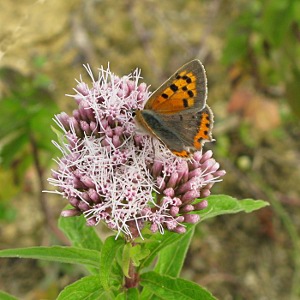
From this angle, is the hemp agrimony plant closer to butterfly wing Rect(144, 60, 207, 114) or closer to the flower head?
the flower head

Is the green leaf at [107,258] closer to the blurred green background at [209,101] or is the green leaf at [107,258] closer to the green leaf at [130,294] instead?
the green leaf at [130,294]

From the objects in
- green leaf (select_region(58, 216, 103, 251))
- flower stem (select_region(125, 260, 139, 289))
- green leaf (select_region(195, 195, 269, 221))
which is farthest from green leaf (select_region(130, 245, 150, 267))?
green leaf (select_region(58, 216, 103, 251))

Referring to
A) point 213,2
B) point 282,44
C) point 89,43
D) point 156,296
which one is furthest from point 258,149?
point 156,296

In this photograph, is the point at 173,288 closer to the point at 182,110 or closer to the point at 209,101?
the point at 182,110

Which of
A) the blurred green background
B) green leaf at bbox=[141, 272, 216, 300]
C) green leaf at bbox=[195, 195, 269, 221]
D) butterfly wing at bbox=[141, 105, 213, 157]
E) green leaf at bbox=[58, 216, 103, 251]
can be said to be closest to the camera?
butterfly wing at bbox=[141, 105, 213, 157]

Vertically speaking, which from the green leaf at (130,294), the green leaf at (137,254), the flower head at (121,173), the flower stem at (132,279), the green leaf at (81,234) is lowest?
the green leaf at (130,294)

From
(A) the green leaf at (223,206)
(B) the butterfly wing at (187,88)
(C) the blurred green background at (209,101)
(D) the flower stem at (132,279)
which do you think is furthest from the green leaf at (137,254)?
(C) the blurred green background at (209,101)
